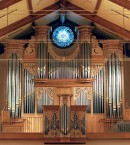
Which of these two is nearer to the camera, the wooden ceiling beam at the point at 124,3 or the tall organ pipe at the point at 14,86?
the wooden ceiling beam at the point at 124,3

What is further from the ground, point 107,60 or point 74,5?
point 74,5

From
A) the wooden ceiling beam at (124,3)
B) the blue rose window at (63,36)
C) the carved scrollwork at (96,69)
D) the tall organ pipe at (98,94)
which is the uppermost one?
the wooden ceiling beam at (124,3)

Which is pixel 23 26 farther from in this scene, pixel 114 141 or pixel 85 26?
pixel 114 141

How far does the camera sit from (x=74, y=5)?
19812mm

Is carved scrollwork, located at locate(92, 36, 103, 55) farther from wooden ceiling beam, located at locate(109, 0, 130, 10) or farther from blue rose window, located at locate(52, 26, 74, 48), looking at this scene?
wooden ceiling beam, located at locate(109, 0, 130, 10)

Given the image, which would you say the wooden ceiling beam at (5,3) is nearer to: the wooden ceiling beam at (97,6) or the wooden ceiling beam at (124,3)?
the wooden ceiling beam at (97,6)

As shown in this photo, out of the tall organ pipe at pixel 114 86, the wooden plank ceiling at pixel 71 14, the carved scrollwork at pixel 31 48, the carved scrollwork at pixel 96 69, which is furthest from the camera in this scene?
the carved scrollwork at pixel 31 48

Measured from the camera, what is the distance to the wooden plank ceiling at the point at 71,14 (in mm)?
17962

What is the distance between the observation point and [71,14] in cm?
2014

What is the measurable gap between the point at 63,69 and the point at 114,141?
3.25 metres

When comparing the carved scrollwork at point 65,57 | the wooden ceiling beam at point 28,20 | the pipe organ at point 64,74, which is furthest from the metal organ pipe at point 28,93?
the wooden ceiling beam at point 28,20

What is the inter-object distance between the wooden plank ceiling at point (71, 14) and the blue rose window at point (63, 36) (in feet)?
1.42

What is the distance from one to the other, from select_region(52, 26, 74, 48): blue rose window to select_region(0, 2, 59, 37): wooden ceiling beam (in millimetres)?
806

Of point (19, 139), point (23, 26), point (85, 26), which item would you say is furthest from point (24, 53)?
point (19, 139)
